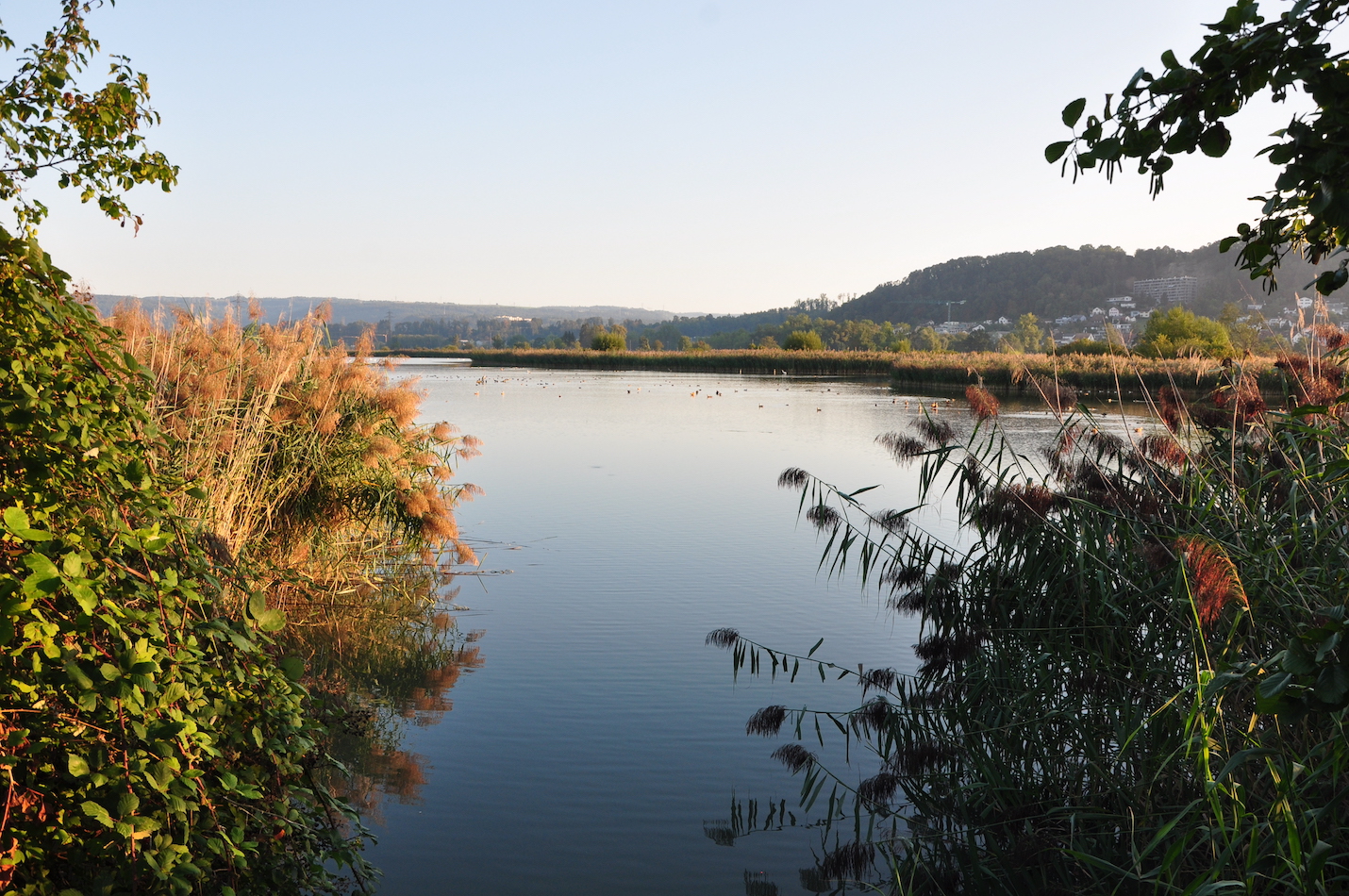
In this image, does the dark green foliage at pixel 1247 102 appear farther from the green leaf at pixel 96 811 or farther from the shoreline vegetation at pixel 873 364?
the shoreline vegetation at pixel 873 364

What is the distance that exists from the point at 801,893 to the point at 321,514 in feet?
15.7

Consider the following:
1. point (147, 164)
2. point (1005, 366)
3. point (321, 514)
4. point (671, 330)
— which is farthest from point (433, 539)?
point (671, 330)

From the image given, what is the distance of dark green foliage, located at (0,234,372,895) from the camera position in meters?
1.89

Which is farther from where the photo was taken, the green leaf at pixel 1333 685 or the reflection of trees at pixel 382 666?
the reflection of trees at pixel 382 666

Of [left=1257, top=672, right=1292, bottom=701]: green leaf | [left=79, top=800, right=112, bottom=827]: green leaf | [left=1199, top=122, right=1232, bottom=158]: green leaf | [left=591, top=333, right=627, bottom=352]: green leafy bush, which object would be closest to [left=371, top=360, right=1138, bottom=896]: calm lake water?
[left=79, top=800, right=112, bottom=827]: green leaf

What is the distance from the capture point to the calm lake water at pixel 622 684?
12.8ft

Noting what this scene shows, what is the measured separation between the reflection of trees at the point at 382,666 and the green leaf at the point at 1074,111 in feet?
11.0

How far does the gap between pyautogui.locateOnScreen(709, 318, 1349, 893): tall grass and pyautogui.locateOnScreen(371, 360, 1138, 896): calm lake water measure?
1.70 feet

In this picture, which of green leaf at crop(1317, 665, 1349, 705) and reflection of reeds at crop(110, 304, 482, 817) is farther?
reflection of reeds at crop(110, 304, 482, 817)

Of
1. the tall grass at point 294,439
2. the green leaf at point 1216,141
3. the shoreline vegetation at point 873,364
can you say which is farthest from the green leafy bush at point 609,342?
the green leaf at point 1216,141

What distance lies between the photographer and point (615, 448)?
56.9 feet

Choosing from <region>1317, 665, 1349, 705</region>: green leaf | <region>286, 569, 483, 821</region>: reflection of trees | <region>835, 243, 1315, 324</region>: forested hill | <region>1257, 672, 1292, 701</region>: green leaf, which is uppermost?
<region>835, 243, 1315, 324</region>: forested hill

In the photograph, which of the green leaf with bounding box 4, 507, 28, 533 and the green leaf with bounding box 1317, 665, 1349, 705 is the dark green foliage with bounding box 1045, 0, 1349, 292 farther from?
the green leaf with bounding box 4, 507, 28, 533

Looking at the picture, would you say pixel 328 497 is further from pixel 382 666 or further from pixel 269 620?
pixel 269 620
